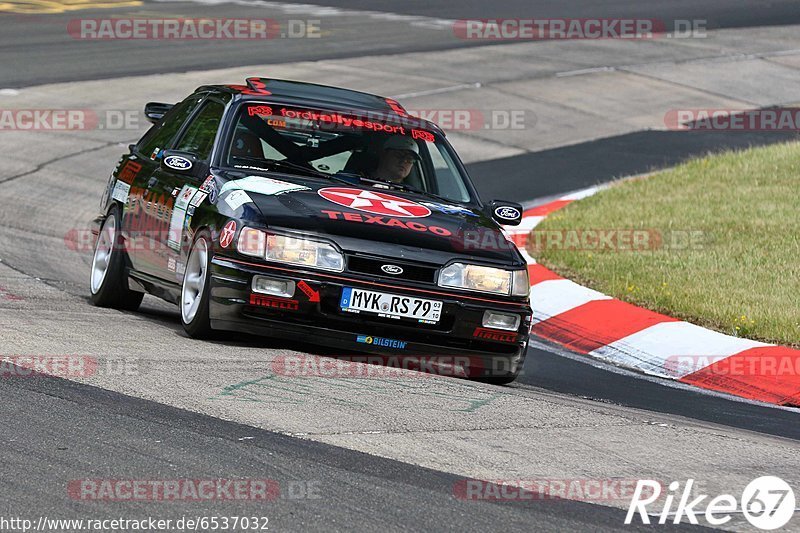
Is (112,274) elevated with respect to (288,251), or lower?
lower

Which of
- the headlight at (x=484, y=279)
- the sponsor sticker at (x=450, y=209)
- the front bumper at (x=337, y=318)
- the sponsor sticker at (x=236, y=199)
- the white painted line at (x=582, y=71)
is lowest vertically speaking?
the front bumper at (x=337, y=318)

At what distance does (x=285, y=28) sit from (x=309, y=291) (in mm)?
19070

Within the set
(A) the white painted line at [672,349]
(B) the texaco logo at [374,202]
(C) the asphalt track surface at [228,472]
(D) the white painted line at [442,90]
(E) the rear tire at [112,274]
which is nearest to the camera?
(C) the asphalt track surface at [228,472]

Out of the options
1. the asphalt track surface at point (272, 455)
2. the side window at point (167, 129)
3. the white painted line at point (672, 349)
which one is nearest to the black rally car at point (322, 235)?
the side window at point (167, 129)

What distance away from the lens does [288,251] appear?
7062 millimetres

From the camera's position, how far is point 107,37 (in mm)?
23719

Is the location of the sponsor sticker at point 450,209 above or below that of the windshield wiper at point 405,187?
below

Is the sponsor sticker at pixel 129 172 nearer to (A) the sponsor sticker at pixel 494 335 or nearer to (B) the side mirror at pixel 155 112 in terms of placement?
(B) the side mirror at pixel 155 112

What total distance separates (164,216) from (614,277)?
3815 mm

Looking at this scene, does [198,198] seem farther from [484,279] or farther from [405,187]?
[484,279]

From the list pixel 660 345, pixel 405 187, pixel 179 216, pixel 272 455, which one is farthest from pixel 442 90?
pixel 272 455

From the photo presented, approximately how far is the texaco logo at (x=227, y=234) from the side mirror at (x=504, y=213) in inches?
69.4

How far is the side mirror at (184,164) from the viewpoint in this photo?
315 inches

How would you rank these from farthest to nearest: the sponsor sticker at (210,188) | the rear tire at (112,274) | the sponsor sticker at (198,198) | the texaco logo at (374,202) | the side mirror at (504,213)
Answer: the rear tire at (112,274) → the side mirror at (504,213) → the sponsor sticker at (198,198) → the sponsor sticker at (210,188) → the texaco logo at (374,202)
